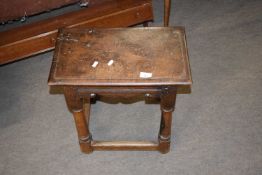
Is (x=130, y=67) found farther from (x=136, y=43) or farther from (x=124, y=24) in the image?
(x=124, y=24)

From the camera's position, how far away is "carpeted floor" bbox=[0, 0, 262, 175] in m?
Result: 2.26

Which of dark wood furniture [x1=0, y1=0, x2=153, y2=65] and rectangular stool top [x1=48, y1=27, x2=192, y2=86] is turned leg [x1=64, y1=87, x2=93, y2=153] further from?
dark wood furniture [x1=0, y1=0, x2=153, y2=65]

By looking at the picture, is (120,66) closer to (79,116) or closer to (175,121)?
(79,116)

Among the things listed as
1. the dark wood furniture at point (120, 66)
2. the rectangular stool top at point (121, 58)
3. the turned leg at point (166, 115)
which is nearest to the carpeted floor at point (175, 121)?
the turned leg at point (166, 115)

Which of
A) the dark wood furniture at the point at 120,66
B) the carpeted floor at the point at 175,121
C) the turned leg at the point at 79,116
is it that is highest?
the dark wood furniture at the point at 120,66

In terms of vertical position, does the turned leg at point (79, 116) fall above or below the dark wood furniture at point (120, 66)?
below

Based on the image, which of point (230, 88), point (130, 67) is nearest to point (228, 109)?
point (230, 88)

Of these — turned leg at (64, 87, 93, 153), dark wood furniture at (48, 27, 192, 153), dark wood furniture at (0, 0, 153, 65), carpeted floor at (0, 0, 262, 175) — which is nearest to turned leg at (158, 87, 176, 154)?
dark wood furniture at (48, 27, 192, 153)

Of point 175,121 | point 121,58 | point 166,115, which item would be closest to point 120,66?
point 121,58

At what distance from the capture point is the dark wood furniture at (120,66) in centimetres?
180

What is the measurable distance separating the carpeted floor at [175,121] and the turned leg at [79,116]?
133mm

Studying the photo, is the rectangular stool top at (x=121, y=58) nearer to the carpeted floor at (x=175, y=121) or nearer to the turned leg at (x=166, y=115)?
the turned leg at (x=166, y=115)

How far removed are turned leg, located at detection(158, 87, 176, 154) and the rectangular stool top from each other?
10 cm

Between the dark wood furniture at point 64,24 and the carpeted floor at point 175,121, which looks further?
the dark wood furniture at point 64,24
